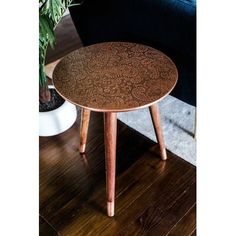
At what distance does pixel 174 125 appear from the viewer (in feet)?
5.21

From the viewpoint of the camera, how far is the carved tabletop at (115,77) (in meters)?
1.04

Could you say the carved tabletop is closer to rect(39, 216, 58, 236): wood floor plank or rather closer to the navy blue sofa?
the navy blue sofa

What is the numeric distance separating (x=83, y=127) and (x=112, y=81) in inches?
13.3

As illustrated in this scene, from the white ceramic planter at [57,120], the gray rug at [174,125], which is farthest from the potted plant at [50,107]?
the gray rug at [174,125]

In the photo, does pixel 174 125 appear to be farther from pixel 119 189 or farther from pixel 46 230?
pixel 46 230

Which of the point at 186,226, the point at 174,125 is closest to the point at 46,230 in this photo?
the point at 186,226

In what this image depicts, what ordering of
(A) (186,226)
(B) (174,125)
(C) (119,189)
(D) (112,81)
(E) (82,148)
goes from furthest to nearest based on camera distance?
(B) (174,125) → (E) (82,148) → (C) (119,189) → (A) (186,226) → (D) (112,81)

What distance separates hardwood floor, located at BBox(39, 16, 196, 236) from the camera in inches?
Result: 48.5

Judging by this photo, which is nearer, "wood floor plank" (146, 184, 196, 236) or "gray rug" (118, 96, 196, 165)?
"wood floor plank" (146, 184, 196, 236)

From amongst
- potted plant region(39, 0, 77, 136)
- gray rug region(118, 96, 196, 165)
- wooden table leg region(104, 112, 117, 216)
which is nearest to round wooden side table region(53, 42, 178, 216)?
wooden table leg region(104, 112, 117, 216)
